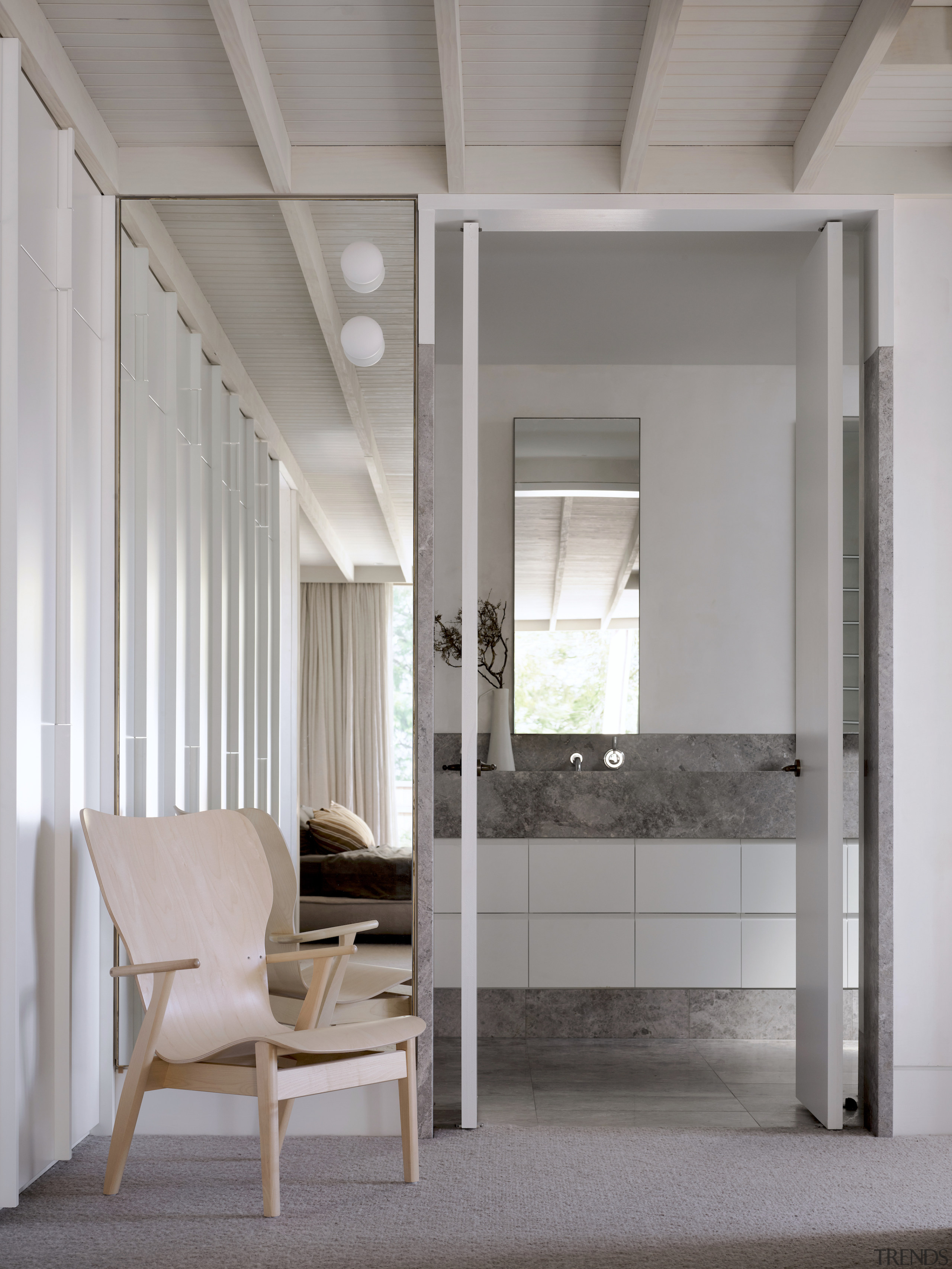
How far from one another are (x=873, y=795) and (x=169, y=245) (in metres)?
2.71

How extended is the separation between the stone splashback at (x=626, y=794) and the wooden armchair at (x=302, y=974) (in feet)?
4.09

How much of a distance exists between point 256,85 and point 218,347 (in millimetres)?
817

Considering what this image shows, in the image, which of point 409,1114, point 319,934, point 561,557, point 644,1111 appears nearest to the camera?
point 409,1114

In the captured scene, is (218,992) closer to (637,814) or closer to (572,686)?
(637,814)

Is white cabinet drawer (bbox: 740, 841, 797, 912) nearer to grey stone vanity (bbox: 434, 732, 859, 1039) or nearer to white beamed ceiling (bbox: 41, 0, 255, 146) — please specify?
grey stone vanity (bbox: 434, 732, 859, 1039)

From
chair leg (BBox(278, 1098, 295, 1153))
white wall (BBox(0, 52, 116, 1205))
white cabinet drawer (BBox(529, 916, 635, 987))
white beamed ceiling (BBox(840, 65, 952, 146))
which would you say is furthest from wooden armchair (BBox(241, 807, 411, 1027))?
white beamed ceiling (BBox(840, 65, 952, 146))

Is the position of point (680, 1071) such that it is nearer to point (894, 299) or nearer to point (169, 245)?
point (894, 299)

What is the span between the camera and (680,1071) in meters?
4.03

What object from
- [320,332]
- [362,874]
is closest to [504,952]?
[362,874]

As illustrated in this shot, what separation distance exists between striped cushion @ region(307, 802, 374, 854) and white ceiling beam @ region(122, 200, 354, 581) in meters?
0.72

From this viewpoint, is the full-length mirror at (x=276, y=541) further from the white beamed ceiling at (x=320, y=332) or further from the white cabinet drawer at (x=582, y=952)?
the white cabinet drawer at (x=582, y=952)

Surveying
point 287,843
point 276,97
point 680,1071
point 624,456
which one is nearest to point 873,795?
point 680,1071

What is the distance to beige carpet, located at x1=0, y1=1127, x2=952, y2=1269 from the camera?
242 cm

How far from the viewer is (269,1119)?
2559 mm
